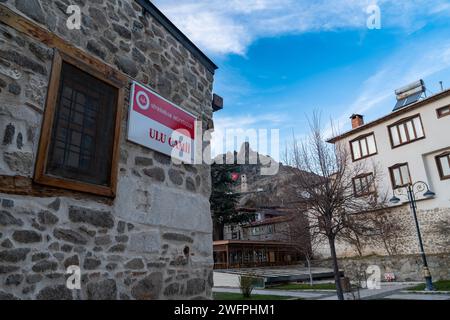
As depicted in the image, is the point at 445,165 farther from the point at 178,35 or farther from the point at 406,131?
the point at 178,35

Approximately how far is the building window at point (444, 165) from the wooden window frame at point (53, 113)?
61.6 ft

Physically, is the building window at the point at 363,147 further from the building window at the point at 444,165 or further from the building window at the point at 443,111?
the building window at the point at 443,111

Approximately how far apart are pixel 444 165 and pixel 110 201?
19.2 metres

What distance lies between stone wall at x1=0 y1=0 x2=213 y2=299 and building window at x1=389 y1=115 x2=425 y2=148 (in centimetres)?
1764

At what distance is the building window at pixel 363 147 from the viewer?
67.5ft

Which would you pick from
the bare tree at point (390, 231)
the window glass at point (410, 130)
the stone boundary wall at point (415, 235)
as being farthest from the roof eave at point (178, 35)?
the window glass at point (410, 130)

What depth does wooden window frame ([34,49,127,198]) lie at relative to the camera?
108 inches

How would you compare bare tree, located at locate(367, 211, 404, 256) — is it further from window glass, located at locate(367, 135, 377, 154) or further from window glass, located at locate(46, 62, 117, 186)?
window glass, located at locate(46, 62, 117, 186)

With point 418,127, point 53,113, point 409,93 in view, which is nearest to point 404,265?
point 418,127

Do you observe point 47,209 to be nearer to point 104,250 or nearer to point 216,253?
point 104,250

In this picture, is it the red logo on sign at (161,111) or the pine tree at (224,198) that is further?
the pine tree at (224,198)

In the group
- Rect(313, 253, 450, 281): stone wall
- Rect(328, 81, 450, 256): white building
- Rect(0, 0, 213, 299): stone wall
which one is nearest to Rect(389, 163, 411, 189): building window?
Rect(328, 81, 450, 256): white building
